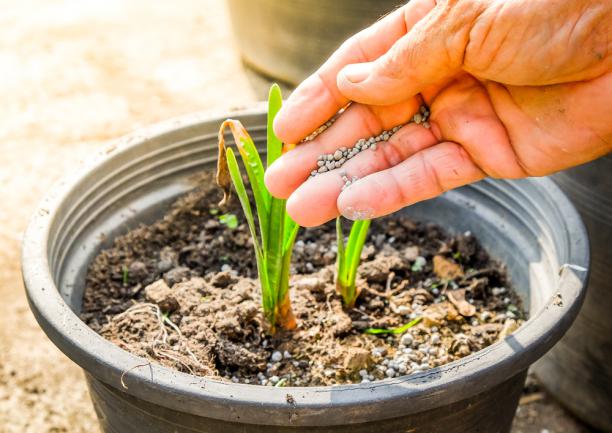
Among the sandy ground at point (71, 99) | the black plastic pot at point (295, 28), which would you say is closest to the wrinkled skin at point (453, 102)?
the sandy ground at point (71, 99)

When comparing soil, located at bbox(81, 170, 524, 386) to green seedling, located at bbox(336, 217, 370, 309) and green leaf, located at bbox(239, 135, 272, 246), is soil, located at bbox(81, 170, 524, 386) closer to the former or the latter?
green seedling, located at bbox(336, 217, 370, 309)

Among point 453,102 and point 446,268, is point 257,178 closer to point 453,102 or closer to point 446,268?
point 453,102

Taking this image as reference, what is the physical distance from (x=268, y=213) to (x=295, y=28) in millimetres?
1604

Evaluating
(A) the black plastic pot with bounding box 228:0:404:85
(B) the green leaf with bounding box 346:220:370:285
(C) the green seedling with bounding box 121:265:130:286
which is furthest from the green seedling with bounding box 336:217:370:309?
(A) the black plastic pot with bounding box 228:0:404:85

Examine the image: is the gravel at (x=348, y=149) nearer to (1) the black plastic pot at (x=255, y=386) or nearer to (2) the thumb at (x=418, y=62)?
(2) the thumb at (x=418, y=62)

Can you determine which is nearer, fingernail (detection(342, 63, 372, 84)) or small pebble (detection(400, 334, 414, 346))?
fingernail (detection(342, 63, 372, 84))

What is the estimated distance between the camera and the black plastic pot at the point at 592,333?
155 centimetres

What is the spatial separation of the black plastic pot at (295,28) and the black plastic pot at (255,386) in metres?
1.07

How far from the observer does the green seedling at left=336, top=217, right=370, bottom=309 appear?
1.30 metres

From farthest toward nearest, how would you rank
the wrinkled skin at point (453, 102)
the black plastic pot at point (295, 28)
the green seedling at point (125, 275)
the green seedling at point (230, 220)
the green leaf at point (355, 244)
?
1. the black plastic pot at point (295, 28)
2. the green seedling at point (230, 220)
3. the green seedling at point (125, 275)
4. the green leaf at point (355, 244)
5. the wrinkled skin at point (453, 102)

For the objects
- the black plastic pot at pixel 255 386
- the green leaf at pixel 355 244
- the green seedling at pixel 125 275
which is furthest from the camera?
the green seedling at pixel 125 275

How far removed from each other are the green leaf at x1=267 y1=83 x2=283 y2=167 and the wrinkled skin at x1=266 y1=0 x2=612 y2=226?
0.08ft

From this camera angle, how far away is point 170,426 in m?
1.06

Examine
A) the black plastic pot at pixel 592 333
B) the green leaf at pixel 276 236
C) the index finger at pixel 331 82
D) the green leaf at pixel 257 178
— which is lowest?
the black plastic pot at pixel 592 333
